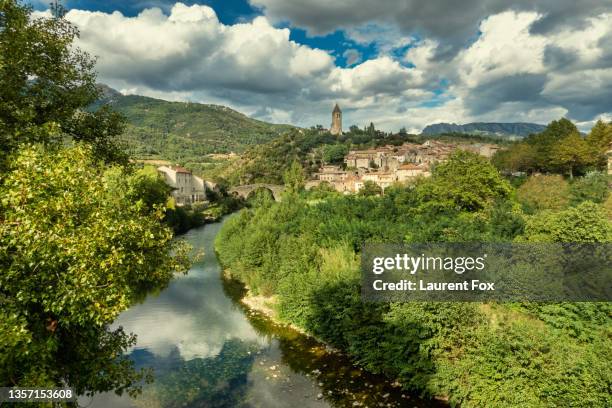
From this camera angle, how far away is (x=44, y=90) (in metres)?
11.7

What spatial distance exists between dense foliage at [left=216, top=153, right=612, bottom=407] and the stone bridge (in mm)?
58504

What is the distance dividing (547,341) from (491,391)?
7.43 ft

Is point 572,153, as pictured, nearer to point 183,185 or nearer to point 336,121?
point 183,185

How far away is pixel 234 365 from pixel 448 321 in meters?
9.50

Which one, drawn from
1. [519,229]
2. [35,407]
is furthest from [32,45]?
[519,229]

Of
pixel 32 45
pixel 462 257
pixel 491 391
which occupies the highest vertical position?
pixel 32 45

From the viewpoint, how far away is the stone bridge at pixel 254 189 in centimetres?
9369

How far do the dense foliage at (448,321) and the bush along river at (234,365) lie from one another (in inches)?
40.1

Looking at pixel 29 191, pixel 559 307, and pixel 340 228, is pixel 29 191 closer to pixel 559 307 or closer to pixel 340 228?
pixel 559 307

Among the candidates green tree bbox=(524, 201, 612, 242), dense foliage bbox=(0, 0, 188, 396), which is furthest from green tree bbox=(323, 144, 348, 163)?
dense foliage bbox=(0, 0, 188, 396)

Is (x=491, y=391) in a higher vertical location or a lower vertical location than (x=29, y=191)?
lower

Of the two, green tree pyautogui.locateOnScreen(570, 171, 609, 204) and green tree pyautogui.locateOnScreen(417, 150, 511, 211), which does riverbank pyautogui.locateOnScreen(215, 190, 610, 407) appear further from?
green tree pyautogui.locateOnScreen(570, 171, 609, 204)

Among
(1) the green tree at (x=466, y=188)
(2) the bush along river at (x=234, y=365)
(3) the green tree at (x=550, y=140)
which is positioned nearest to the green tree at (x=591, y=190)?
(1) the green tree at (x=466, y=188)

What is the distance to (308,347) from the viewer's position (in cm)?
1958
